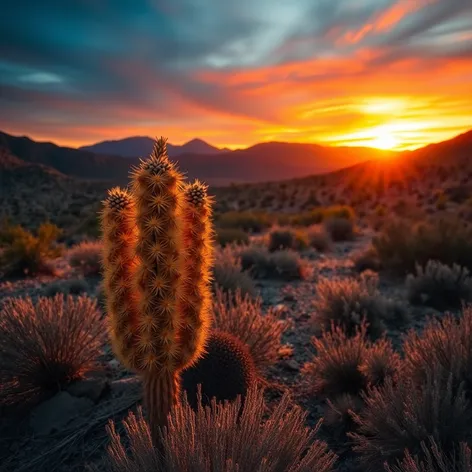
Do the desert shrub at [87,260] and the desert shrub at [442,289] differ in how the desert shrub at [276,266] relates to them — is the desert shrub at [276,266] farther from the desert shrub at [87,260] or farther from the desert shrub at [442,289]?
the desert shrub at [87,260]

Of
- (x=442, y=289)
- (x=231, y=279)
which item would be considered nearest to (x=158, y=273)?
(x=231, y=279)

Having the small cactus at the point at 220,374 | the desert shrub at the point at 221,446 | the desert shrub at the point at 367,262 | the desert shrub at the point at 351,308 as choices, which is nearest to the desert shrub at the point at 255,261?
the desert shrub at the point at 367,262

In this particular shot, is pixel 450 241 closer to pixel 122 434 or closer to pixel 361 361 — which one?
pixel 361 361

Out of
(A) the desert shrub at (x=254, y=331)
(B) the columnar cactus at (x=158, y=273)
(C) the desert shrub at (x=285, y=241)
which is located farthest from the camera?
(C) the desert shrub at (x=285, y=241)

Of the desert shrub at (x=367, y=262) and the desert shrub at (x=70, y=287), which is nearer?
the desert shrub at (x=70, y=287)

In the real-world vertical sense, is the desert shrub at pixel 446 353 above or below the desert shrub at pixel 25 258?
above

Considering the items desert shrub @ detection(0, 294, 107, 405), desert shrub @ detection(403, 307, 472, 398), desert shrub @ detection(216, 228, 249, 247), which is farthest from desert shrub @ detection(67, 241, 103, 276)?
desert shrub @ detection(403, 307, 472, 398)

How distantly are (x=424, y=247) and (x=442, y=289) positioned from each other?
2.71 metres

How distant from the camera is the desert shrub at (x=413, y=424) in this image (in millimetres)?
3414

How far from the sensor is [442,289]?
8344 millimetres

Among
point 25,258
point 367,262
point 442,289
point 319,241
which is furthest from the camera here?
point 319,241

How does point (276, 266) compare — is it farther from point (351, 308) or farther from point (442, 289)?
point (351, 308)

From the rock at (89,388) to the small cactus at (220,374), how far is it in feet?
4.15

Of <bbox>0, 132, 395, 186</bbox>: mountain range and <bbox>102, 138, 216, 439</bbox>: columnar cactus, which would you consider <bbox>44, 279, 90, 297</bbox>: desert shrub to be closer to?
<bbox>102, 138, 216, 439</bbox>: columnar cactus
